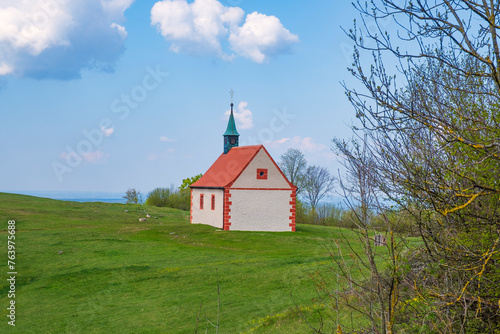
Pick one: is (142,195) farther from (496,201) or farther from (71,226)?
(496,201)

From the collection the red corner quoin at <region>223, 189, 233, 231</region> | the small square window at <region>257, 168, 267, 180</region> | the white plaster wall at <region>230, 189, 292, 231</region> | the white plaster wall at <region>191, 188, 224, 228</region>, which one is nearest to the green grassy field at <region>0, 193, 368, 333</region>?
the red corner quoin at <region>223, 189, 233, 231</region>

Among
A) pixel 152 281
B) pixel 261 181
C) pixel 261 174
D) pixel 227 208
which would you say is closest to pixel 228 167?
pixel 261 174

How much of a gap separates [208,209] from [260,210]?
15.5 ft

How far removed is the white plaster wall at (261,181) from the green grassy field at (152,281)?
482 centimetres

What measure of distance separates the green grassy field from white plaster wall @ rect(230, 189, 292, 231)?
3.40 metres

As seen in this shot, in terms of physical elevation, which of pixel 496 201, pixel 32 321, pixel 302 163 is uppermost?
pixel 302 163

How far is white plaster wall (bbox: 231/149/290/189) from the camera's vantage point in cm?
3130

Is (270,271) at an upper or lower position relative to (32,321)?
upper

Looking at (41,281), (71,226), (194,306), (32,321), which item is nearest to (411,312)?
(194,306)

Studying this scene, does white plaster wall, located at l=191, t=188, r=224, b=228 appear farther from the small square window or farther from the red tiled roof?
the small square window

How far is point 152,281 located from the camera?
53.1 feet

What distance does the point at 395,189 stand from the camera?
306 inches

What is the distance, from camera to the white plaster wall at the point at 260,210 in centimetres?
3109

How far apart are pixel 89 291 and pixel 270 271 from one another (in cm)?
656
